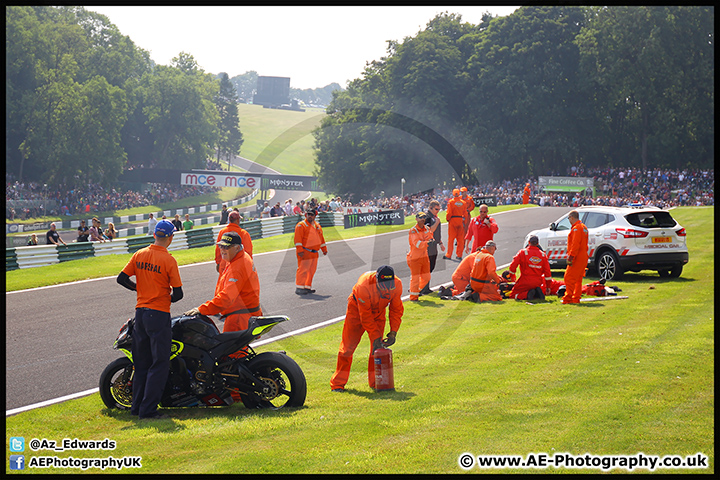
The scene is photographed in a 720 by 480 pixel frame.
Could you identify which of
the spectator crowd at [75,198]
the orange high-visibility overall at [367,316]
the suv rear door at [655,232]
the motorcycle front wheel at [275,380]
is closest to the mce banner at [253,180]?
the spectator crowd at [75,198]

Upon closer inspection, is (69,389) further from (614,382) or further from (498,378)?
(614,382)

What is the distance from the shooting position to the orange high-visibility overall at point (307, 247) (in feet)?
53.7

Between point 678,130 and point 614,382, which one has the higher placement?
point 678,130

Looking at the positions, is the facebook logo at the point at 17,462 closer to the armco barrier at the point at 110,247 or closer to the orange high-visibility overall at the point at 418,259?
the orange high-visibility overall at the point at 418,259

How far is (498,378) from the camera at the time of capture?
28.3ft

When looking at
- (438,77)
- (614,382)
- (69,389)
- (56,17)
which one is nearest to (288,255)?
(69,389)

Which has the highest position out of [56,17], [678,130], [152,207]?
[56,17]

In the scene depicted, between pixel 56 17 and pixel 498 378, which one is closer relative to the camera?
pixel 498 378

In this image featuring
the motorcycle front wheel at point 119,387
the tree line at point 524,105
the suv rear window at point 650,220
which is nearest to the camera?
the motorcycle front wheel at point 119,387

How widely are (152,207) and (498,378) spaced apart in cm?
7029

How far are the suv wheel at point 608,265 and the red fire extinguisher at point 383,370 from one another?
1084cm

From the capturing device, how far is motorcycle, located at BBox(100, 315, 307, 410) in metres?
7.75

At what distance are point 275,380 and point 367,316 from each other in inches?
60.8

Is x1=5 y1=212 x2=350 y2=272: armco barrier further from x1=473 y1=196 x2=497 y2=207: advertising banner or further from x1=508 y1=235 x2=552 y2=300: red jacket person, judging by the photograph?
x1=473 y1=196 x2=497 y2=207: advertising banner
